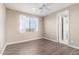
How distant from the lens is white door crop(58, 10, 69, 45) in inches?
58.0

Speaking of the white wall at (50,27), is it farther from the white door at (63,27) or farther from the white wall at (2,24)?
the white wall at (2,24)

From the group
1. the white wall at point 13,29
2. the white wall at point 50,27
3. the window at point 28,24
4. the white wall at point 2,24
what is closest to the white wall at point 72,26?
the white wall at point 50,27

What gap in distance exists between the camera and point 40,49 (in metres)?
1.50

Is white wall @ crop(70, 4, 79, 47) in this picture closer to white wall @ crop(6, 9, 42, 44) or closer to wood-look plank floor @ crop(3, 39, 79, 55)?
wood-look plank floor @ crop(3, 39, 79, 55)

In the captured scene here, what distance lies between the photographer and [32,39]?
5.29 feet

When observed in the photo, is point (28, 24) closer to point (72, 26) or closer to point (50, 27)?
point (50, 27)

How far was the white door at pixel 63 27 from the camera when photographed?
1474 mm

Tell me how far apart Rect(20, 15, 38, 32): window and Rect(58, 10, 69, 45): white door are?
52 cm

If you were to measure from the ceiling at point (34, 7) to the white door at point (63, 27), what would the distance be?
150 mm

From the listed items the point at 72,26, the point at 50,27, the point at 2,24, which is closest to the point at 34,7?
the point at 50,27

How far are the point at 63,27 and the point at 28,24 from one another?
0.74 m

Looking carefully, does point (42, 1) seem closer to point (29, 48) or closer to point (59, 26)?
point (59, 26)

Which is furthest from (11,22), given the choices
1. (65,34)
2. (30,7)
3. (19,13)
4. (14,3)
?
(65,34)

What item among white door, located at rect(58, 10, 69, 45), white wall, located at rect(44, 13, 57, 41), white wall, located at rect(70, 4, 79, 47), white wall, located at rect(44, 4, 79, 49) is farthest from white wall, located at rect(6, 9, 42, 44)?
white wall, located at rect(70, 4, 79, 47)
